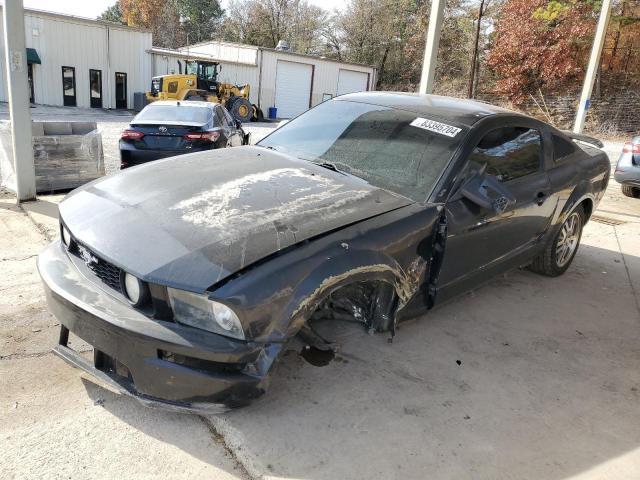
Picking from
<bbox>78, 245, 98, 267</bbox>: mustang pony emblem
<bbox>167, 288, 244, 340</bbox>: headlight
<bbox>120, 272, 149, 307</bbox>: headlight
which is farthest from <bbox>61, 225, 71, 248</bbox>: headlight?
<bbox>167, 288, 244, 340</bbox>: headlight

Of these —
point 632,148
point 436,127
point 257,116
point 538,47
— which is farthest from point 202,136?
point 538,47

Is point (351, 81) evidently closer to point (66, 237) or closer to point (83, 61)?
point (83, 61)

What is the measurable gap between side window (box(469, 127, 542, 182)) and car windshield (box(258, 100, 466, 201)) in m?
0.23

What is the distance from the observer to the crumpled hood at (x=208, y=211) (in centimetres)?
222

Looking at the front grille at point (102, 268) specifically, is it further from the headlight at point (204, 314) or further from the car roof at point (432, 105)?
the car roof at point (432, 105)

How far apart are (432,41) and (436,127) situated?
488 cm

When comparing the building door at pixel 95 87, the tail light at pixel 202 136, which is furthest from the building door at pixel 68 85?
the tail light at pixel 202 136

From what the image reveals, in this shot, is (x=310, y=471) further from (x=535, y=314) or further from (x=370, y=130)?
(x=535, y=314)

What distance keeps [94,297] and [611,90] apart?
30.8 m

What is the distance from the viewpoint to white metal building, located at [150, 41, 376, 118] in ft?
91.4

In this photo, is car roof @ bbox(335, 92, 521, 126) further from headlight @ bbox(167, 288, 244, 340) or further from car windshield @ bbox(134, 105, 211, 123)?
car windshield @ bbox(134, 105, 211, 123)

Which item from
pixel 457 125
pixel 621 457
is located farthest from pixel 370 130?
pixel 621 457

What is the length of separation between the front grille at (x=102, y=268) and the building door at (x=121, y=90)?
85.9ft

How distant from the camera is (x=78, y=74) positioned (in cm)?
2466
